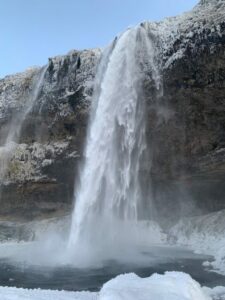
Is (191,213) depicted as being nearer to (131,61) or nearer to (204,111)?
(204,111)

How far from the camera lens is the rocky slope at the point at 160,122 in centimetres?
2189

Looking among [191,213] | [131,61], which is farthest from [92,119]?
[191,213]

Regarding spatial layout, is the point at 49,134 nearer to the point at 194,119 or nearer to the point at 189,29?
the point at 194,119

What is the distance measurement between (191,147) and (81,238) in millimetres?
7559

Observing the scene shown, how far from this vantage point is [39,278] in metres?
14.5

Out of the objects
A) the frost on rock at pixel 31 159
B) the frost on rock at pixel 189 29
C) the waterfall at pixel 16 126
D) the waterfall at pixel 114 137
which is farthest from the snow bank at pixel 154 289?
the waterfall at pixel 16 126

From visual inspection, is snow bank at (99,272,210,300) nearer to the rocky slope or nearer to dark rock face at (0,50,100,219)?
the rocky slope

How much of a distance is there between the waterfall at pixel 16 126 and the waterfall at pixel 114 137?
5.32 m

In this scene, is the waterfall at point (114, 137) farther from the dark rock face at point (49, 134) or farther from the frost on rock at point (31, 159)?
the frost on rock at point (31, 159)

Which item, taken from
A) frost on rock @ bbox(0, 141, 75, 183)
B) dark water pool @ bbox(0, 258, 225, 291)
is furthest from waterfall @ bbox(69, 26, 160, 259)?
dark water pool @ bbox(0, 258, 225, 291)

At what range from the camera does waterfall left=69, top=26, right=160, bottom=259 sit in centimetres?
2345

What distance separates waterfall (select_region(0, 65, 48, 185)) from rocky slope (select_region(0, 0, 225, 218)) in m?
0.29

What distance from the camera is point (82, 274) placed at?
14969 mm

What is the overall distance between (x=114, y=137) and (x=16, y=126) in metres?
9.15
